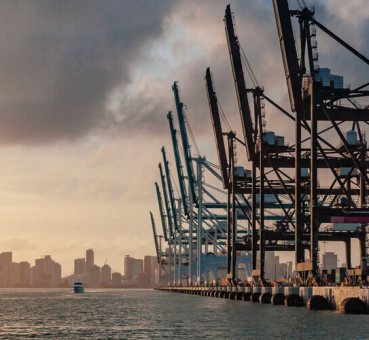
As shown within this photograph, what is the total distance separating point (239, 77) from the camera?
9588 centimetres

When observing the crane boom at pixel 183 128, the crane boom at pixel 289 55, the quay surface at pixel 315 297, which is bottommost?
the quay surface at pixel 315 297

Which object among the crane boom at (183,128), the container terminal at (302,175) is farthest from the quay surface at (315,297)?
the crane boom at (183,128)

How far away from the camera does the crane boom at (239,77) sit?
94.9 meters

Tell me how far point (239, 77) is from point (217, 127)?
17193 mm

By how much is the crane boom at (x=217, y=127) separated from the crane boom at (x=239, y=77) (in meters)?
15.8

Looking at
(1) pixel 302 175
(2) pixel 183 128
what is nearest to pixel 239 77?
(1) pixel 302 175

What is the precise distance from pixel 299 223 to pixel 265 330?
96.9ft

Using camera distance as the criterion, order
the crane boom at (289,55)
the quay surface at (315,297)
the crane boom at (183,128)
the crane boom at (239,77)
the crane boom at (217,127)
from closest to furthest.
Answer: the quay surface at (315,297) → the crane boom at (289,55) → the crane boom at (239,77) → the crane boom at (217,127) → the crane boom at (183,128)

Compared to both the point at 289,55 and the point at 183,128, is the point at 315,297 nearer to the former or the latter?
the point at 289,55

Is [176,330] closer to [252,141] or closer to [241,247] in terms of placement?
[252,141]

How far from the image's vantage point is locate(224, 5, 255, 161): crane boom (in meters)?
94.9

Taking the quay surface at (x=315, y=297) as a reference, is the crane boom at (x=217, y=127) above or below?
above

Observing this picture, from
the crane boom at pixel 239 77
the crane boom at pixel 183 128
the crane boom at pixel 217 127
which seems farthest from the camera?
the crane boom at pixel 183 128

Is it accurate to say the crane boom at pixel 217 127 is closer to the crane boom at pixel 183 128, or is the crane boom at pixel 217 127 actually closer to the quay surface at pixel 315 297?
the quay surface at pixel 315 297
